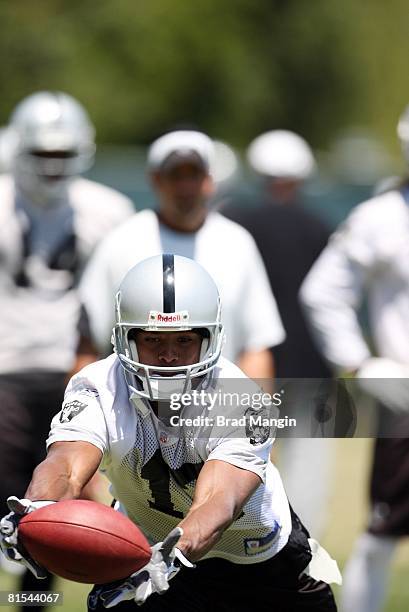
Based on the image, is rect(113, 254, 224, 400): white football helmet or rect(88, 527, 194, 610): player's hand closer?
rect(88, 527, 194, 610): player's hand

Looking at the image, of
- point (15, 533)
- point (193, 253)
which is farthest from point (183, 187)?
point (15, 533)

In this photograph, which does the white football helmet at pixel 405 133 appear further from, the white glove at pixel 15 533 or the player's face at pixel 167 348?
the white glove at pixel 15 533

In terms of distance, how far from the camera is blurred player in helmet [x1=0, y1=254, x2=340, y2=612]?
12.7 ft

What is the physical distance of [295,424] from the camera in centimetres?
441

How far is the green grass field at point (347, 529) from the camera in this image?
627 centimetres

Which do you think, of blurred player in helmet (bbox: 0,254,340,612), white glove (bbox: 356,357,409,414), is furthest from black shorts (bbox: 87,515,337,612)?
white glove (bbox: 356,357,409,414)

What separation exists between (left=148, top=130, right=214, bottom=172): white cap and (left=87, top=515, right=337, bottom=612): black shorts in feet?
8.19

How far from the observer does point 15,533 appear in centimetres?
360

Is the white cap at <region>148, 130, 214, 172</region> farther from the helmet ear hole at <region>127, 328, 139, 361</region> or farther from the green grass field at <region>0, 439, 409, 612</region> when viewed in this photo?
the helmet ear hole at <region>127, 328, 139, 361</region>

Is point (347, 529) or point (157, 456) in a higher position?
point (157, 456)

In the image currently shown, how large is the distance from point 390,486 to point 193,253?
4.02 ft

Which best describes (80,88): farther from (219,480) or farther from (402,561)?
(219,480)

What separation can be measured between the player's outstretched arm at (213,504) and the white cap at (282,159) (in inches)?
243

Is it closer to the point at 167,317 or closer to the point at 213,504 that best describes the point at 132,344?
the point at 167,317
